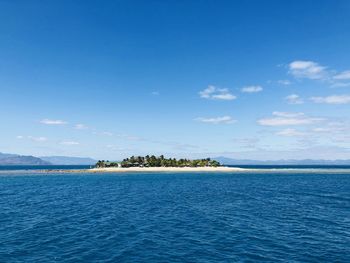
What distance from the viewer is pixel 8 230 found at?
45.9 metres

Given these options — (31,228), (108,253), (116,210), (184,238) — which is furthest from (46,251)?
(116,210)

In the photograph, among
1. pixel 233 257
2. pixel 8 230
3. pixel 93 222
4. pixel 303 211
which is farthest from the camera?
A: pixel 303 211

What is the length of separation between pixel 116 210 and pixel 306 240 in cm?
3728

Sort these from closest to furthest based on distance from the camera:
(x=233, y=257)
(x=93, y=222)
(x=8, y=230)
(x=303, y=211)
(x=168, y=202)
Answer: (x=233, y=257)
(x=8, y=230)
(x=93, y=222)
(x=303, y=211)
(x=168, y=202)

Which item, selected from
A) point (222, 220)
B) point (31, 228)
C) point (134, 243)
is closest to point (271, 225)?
point (222, 220)

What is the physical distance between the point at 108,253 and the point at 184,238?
1086cm

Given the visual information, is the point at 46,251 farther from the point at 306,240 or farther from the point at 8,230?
the point at 306,240

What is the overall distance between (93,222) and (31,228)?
9505 mm

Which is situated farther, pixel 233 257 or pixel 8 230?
pixel 8 230

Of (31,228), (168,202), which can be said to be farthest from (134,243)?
(168,202)

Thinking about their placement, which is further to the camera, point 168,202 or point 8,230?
point 168,202

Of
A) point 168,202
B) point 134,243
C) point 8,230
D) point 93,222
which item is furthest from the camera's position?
point 168,202

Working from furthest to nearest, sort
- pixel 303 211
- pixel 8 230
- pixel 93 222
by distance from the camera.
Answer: pixel 303 211
pixel 93 222
pixel 8 230

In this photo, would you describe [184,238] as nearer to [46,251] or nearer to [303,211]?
[46,251]
